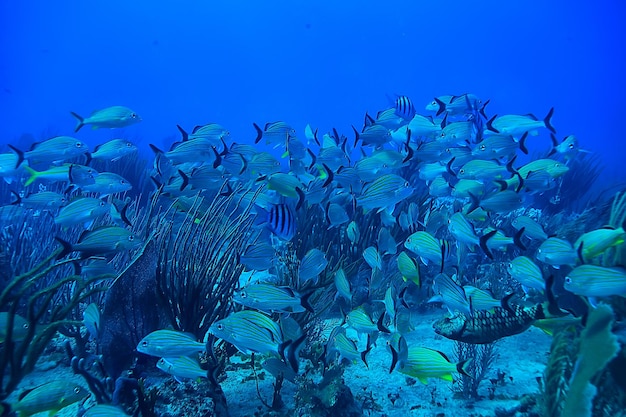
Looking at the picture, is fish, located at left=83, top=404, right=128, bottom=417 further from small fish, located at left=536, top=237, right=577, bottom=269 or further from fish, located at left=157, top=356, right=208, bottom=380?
small fish, located at left=536, top=237, right=577, bottom=269

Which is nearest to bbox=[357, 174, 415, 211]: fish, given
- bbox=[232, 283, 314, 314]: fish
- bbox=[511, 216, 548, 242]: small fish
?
bbox=[511, 216, 548, 242]: small fish

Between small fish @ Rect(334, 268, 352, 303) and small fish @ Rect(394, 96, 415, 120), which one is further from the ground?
small fish @ Rect(394, 96, 415, 120)

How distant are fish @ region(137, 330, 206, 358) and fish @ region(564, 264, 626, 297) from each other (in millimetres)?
→ 2916

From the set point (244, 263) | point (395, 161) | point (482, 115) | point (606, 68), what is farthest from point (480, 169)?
point (606, 68)

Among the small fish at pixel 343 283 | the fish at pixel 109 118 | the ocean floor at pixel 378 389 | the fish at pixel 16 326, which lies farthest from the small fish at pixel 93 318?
the fish at pixel 109 118

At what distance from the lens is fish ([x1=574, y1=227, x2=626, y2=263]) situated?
3.29 meters

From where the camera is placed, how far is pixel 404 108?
6762 mm

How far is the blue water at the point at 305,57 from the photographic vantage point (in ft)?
475

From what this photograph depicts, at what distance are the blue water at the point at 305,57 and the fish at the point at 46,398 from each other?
137 m

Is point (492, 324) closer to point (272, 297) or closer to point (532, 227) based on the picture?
point (532, 227)

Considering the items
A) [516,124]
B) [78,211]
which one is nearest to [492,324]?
[516,124]

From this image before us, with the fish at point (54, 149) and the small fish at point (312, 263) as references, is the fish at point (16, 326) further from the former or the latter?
the fish at point (54, 149)

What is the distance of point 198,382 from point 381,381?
2260 millimetres

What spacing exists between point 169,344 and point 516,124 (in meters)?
6.26
